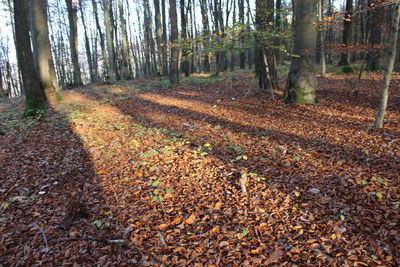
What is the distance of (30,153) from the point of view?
6.36 metres

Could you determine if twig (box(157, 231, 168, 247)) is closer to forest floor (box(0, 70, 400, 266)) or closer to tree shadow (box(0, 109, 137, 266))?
forest floor (box(0, 70, 400, 266))

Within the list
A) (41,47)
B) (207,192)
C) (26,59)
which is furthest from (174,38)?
(207,192)

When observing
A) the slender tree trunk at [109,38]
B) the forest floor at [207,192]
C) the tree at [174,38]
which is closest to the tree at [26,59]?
the forest floor at [207,192]

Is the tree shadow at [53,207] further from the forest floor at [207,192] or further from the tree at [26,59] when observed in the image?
the tree at [26,59]

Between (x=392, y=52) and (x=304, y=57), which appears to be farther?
(x=304, y=57)

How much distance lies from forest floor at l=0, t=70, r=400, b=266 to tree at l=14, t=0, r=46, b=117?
5.76ft

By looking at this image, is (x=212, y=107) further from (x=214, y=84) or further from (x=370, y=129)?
(x=214, y=84)

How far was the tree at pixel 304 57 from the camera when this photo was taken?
843cm

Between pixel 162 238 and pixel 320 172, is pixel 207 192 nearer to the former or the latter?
pixel 162 238

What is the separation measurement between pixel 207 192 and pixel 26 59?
28.5ft

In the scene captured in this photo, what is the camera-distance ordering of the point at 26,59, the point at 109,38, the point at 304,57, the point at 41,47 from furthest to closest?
the point at 109,38
the point at 41,47
the point at 26,59
the point at 304,57

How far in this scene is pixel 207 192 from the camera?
423cm

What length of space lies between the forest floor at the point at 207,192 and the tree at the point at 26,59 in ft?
5.76

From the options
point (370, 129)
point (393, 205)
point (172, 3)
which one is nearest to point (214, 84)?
point (172, 3)
